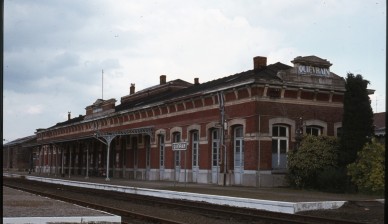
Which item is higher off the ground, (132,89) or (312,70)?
(132,89)

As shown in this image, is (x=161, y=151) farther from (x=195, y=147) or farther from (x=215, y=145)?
(x=215, y=145)

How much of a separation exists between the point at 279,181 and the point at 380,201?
9020 mm

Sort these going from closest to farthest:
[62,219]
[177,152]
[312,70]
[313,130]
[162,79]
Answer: [62,219]
[312,70]
[313,130]
[177,152]
[162,79]

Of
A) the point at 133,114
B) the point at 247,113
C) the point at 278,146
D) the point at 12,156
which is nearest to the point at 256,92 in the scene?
the point at 247,113

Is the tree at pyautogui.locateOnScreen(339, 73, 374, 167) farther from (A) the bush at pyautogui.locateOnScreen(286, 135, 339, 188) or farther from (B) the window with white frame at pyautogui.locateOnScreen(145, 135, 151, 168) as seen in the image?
(B) the window with white frame at pyautogui.locateOnScreen(145, 135, 151, 168)

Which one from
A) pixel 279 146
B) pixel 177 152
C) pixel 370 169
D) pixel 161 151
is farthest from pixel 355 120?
pixel 161 151

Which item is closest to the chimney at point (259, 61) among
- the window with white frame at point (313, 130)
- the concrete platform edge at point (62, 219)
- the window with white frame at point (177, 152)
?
the window with white frame at point (313, 130)

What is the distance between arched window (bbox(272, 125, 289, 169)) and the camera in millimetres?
25984

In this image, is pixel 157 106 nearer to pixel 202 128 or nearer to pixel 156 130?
pixel 156 130

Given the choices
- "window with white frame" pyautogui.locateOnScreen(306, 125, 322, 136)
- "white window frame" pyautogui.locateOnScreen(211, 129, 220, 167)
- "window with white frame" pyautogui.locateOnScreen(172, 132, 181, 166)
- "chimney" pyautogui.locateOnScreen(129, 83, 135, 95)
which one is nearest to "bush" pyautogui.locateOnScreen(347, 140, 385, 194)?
"window with white frame" pyautogui.locateOnScreen(306, 125, 322, 136)

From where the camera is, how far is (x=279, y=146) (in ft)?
86.1

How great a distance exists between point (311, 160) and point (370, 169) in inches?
150

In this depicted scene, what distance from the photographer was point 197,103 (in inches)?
1191

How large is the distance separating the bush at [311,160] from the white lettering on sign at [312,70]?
12.7 ft
